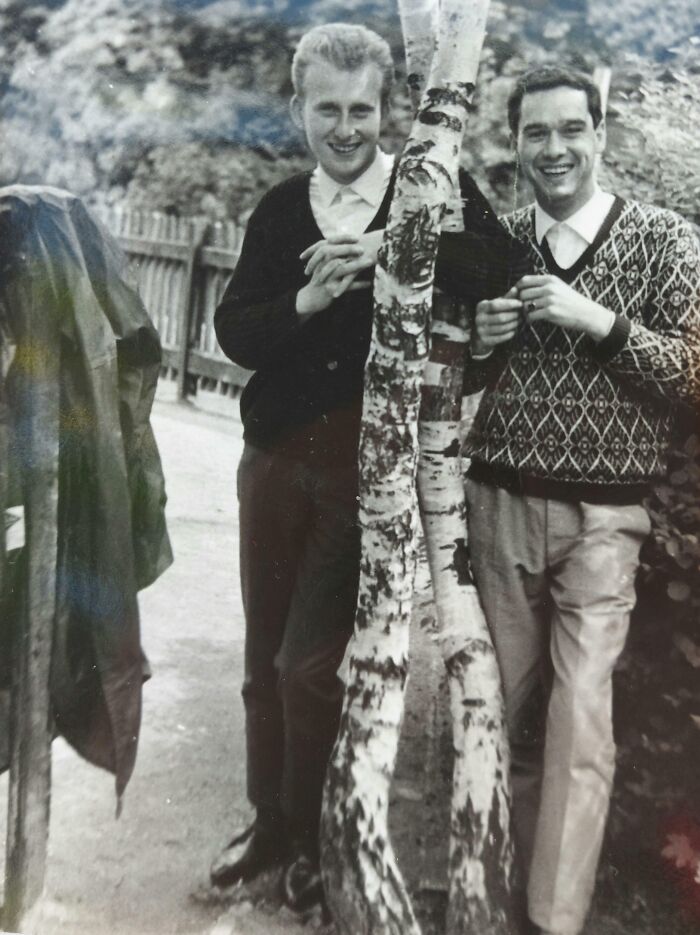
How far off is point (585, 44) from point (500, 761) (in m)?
1.86

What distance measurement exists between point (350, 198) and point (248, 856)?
72.6 inches

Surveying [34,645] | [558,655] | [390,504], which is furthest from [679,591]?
[34,645]

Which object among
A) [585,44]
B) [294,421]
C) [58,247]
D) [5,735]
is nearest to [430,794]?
[294,421]

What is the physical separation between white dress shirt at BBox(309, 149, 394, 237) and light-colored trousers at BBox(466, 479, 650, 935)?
759 millimetres

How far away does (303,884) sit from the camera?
112 inches

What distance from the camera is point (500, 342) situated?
2.62m

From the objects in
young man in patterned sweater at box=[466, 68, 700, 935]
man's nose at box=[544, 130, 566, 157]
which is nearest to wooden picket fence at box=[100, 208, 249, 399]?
young man in patterned sweater at box=[466, 68, 700, 935]

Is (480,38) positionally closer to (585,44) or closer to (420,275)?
(585,44)

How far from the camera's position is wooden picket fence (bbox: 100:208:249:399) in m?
2.84

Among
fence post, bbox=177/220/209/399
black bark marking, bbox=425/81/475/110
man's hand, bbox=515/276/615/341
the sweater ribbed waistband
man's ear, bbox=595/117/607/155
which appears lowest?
the sweater ribbed waistband

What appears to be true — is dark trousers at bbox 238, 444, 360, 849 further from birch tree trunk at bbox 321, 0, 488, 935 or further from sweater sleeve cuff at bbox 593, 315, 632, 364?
sweater sleeve cuff at bbox 593, 315, 632, 364

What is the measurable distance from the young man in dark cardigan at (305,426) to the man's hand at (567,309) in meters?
0.43

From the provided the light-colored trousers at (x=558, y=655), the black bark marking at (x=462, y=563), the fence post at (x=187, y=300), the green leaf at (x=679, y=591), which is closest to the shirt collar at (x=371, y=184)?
the fence post at (x=187, y=300)

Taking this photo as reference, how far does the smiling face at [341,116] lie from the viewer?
2615mm
